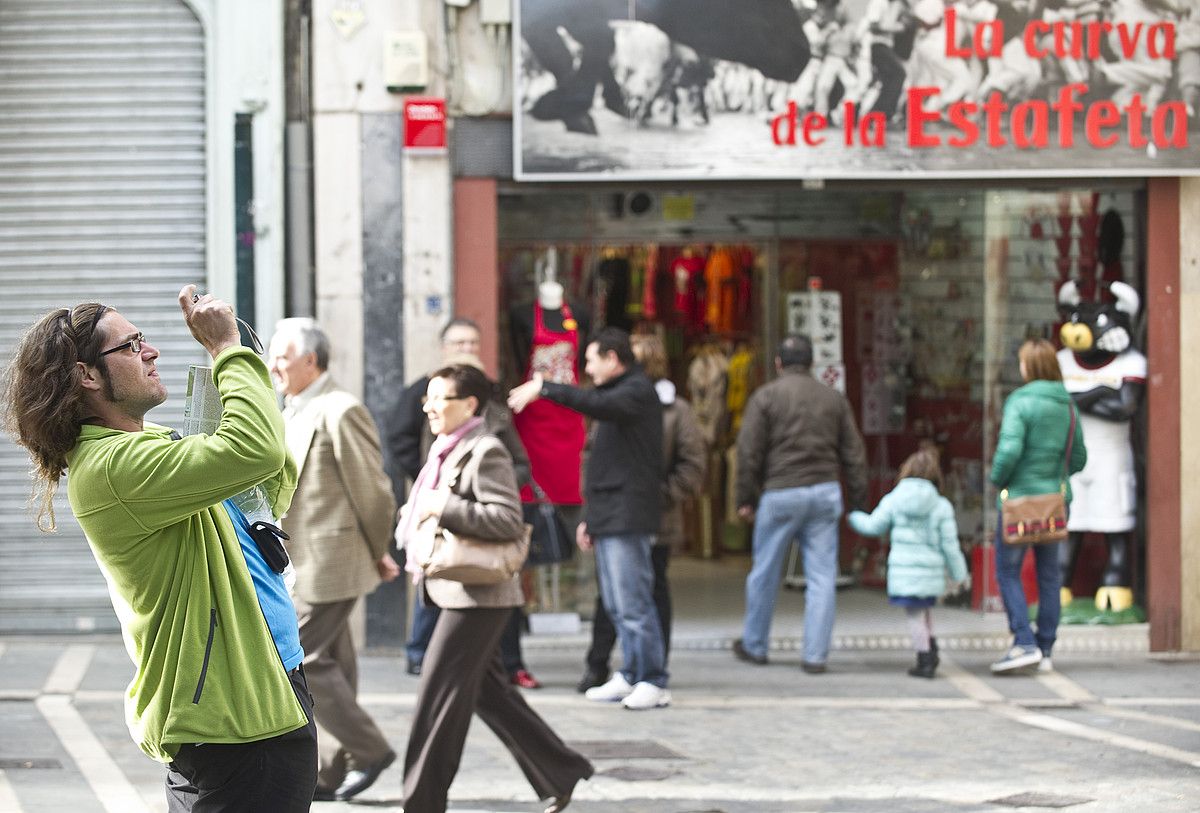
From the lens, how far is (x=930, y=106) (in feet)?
35.1

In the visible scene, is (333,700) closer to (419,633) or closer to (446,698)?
(446,698)

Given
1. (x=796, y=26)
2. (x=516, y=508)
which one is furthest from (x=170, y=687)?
(x=796, y=26)

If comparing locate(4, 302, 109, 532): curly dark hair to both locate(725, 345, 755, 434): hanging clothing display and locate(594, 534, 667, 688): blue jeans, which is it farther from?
locate(725, 345, 755, 434): hanging clothing display

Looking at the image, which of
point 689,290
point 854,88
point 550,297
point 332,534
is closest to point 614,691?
point 550,297

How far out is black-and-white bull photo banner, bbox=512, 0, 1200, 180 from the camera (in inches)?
416

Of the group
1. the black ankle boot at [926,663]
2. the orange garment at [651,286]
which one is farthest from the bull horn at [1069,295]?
the orange garment at [651,286]

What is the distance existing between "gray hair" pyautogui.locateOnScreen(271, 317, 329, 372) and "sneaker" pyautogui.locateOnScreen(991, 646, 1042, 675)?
16.0 feet

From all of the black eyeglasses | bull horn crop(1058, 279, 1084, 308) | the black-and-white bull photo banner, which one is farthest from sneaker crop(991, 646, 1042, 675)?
the black eyeglasses

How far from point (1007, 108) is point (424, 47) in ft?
11.7

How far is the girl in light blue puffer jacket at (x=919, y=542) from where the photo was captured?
9875 millimetres

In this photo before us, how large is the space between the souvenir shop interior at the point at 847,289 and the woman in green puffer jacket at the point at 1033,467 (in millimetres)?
1253

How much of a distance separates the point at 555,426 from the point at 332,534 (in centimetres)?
412

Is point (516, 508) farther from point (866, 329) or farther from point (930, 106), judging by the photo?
point (866, 329)

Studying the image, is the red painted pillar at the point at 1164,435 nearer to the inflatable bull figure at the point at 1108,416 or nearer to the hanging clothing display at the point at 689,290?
the inflatable bull figure at the point at 1108,416
